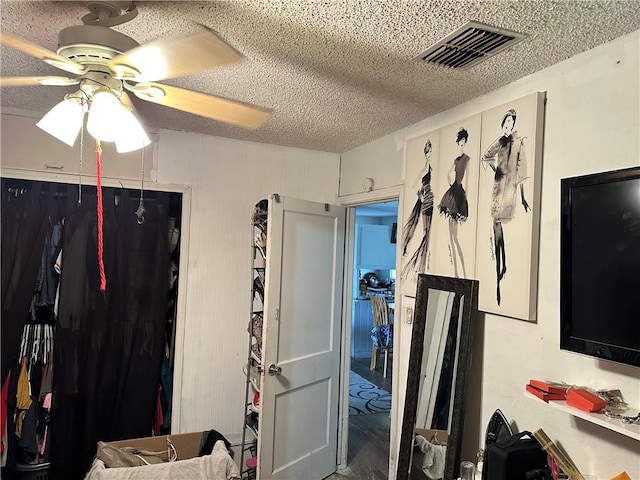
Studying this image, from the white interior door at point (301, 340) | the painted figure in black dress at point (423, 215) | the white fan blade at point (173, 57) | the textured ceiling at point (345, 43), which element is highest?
the textured ceiling at point (345, 43)

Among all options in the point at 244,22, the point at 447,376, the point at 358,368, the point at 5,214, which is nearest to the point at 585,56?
the point at 244,22

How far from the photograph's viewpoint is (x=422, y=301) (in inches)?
87.9

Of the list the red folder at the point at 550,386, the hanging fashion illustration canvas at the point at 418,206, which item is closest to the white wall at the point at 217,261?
the hanging fashion illustration canvas at the point at 418,206

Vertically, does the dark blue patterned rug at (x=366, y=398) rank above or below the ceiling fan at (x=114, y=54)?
below

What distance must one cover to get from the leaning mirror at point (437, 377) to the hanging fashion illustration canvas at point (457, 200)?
4.1 inches

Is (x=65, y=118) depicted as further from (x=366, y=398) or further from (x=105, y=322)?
(x=366, y=398)

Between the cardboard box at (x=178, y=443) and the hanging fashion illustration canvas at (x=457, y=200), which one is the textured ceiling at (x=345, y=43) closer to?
the hanging fashion illustration canvas at (x=457, y=200)

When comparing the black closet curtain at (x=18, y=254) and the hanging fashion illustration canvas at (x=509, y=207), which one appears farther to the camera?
the black closet curtain at (x=18, y=254)

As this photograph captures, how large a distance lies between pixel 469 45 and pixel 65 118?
1443 mm

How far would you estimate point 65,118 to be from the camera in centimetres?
150

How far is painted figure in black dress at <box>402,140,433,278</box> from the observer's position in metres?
2.39

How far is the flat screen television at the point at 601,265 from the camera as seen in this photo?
133 centimetres

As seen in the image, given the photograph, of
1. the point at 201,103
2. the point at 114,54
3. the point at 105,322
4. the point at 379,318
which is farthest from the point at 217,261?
the point at 379,318

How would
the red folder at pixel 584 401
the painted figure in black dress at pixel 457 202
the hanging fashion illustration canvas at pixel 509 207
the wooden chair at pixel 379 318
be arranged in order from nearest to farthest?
the red folder at pixel 584 401, the hanging fashion illustration canvas at pixel 509 207, the painted figure in black dress at pixel 457 202, the wooden chair at pixel 379 318
